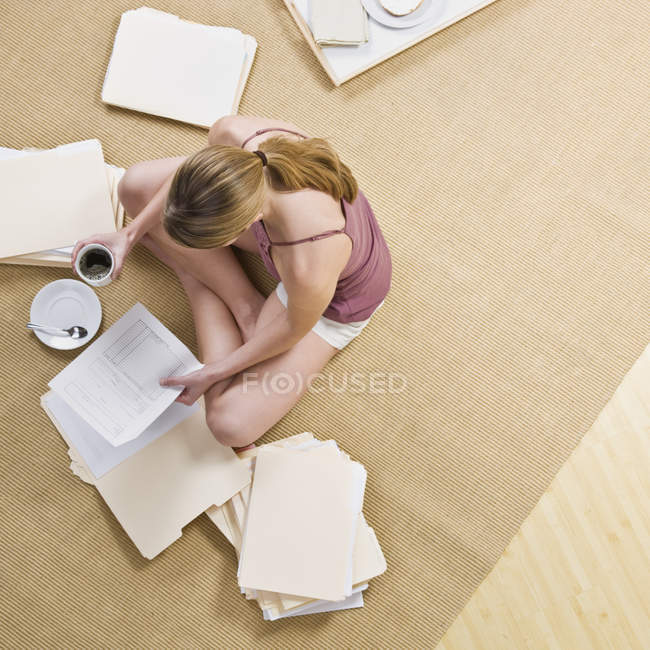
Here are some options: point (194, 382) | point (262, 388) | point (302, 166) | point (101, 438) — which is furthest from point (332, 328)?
point (101, 438)

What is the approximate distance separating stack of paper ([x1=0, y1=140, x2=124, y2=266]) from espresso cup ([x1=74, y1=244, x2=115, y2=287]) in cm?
21

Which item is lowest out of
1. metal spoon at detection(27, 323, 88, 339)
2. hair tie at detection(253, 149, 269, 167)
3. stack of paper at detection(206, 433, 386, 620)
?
stack of paper at detection(206, 433, 386, 620)

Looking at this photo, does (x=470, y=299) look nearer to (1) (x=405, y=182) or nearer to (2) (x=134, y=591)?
(1) (x=405, y=182)

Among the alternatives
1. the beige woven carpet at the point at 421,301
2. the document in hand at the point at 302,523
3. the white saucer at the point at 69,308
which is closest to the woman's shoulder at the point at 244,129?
the beige woven carpet at the point at 421,301

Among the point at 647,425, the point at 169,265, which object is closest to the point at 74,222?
the point at 169,265

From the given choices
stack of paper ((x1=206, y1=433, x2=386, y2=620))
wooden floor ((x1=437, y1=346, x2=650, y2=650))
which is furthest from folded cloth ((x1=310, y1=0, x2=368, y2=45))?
wooden floor ((x1=437, y1=346, x2=650, y2=650))

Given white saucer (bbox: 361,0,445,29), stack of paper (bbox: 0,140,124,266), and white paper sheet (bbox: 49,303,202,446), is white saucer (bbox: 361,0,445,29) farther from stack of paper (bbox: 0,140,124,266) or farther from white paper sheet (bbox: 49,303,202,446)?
white paper sheet (bbox: 49,303,202,446)

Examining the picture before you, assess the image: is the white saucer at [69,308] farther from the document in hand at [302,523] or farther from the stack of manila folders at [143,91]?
the document in hand at [302,523]

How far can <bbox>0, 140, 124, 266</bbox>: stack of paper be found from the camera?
139 centimetres

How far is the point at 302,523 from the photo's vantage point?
1.34 metres

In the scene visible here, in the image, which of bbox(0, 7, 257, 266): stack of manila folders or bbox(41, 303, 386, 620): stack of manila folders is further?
bbox(0, 7, 257, 266): stack of manila folders

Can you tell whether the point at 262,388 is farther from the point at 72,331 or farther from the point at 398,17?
the point at 398,17

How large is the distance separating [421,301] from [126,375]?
0.70 meters

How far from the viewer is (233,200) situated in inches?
34.4
